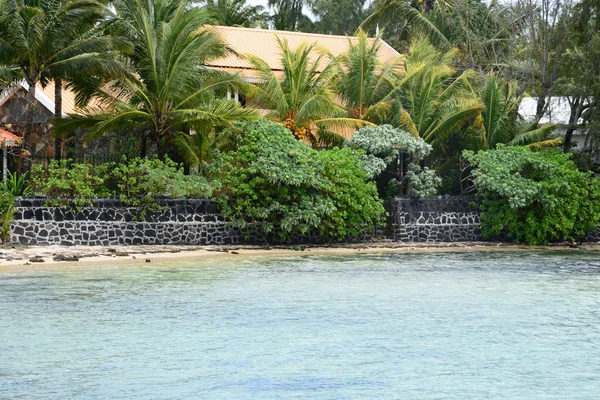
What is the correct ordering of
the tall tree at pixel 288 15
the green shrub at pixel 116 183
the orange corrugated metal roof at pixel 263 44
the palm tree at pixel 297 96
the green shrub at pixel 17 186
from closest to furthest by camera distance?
the green shrub at pixel 116 183
the green shrub at pixel 17 186
the palm tree at pixel 297 96
the orange corrugated metal roof at pixel 263 44
the tall tree at pixel 288 15

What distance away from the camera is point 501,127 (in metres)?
27.6

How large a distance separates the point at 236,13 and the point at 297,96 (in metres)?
19.0

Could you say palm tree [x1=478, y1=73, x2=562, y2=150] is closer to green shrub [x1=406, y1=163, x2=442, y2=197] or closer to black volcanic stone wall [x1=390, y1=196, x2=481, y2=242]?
green shrub [x1=406, y1=163, x2=442, y2=197]

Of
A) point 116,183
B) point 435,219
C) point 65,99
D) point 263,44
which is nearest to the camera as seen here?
point 116,183

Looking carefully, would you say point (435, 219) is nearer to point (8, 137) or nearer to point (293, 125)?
point (293, 125)

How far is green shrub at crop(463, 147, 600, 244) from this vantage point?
983 inches

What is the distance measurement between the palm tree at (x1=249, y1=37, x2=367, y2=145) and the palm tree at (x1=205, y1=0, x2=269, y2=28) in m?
15.5

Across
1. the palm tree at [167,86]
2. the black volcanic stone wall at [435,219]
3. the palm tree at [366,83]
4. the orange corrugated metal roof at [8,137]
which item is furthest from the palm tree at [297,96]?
the orange corrugated metal roof at [8,137]

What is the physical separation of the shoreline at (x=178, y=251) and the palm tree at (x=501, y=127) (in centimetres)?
365

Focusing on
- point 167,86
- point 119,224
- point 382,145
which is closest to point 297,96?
point 382,145

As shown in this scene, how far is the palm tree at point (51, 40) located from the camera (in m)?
21.5

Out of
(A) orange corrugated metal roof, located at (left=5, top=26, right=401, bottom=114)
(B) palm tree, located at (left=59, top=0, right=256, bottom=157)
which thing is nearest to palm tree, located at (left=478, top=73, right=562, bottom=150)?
(A) orange corrugated metal roof, located at (left=5, top=26, right=401, bottom=114)

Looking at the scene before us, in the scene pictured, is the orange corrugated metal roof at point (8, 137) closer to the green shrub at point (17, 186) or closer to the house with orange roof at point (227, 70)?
the house with orange roof at point (227, 70)

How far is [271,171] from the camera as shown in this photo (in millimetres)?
22531
